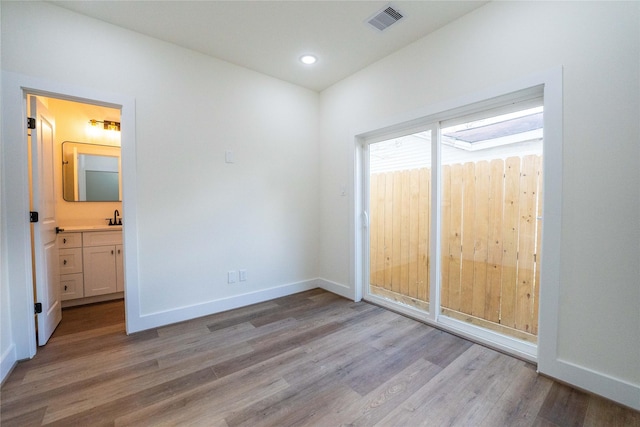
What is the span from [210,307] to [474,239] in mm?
2787

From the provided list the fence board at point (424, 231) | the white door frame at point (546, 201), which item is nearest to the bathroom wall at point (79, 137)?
the fence board at point (424, 231)

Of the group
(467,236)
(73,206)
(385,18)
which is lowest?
(467,236)

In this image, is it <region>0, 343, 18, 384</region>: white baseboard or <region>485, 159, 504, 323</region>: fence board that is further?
<region>485, 159, 504, 323</region>: fence board

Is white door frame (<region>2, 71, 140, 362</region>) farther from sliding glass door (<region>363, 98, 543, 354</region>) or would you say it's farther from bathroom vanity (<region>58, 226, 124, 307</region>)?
sliding glass door (<region>363, 98, 543, 354</region>)

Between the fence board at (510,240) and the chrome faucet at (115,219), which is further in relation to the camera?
the chrome faucet at (115,219)

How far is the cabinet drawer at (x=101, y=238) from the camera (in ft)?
10.5

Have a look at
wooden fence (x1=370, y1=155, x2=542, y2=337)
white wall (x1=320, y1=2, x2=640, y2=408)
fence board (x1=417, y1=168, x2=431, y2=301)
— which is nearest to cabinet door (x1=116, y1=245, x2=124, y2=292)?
wooden fence (x1=370, y1=155, x2=542, y2=337)

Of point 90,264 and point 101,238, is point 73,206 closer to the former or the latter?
point 101,238

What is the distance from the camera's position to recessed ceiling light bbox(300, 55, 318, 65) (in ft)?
9.40

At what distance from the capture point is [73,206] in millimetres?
A: 3562

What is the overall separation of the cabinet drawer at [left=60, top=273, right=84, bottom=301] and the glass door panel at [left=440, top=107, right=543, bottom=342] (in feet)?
13.5

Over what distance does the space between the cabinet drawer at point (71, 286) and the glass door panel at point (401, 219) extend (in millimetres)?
3524

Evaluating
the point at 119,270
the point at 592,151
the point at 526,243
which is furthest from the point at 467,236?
the point at 119,270

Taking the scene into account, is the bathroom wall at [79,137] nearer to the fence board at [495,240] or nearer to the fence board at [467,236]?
the fence board at [467,236]
